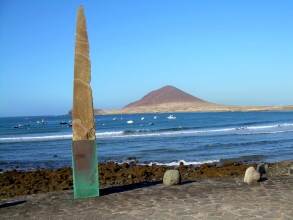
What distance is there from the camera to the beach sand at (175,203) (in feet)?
31.0

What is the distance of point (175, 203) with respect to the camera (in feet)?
34.3

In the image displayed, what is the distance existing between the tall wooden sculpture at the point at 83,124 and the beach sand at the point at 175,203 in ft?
1.58

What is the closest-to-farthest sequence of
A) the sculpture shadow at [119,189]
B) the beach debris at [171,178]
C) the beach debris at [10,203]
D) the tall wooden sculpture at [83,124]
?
1. the beach debris at [10,203]
2. the tall wooden sculpture at [83,124]
3. the sculpture shadow at [119,189]
4. the beach debris at [171,178]

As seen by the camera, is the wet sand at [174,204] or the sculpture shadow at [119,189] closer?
the wet sand at [174,204]

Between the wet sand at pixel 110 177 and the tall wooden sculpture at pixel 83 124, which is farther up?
the tall wooden sculpture at pixel 83 124

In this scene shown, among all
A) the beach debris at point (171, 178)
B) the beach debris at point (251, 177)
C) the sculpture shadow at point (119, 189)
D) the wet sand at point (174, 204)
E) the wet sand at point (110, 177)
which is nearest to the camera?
the wet sand at point (174, 204)

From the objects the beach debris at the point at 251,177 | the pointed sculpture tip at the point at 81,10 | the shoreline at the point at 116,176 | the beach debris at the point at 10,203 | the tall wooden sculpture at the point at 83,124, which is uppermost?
the pointed sculpture tip at the point at 81,10

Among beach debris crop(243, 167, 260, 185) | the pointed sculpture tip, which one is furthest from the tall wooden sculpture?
beach debris crop(243, 167, 260, 185)

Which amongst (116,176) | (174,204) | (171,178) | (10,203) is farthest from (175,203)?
(116,176)

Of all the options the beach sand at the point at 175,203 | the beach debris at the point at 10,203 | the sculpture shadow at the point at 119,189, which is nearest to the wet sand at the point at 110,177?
the sculpture shadow at the point at 119,189

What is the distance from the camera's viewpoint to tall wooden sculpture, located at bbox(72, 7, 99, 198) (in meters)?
11.6

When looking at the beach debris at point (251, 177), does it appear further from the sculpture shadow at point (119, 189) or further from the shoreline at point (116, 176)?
the shoreline at point (116, 176)

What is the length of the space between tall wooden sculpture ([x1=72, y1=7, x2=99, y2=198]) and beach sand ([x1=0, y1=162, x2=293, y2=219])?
48cm

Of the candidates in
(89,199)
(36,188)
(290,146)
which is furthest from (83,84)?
(290,146)
